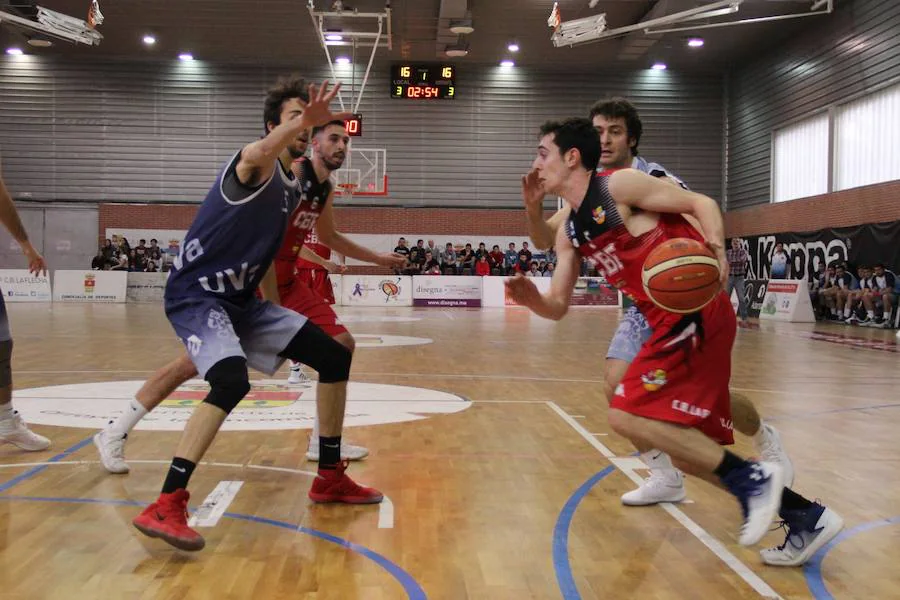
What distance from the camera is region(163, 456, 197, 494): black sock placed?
11.0 ft

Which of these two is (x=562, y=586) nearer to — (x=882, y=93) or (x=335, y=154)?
(x=335, y=154)

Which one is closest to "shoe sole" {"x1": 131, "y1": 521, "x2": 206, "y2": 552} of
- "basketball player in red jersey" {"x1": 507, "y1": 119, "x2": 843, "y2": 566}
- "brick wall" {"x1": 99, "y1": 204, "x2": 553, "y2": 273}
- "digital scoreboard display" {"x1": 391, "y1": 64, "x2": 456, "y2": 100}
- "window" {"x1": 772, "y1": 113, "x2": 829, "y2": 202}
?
"basketball player in red jersey" {"x1": 507, "y1": 119, "x2": 843, "y2": 566}

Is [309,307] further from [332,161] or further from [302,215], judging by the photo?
[332,161]

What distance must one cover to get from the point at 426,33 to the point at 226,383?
2388cm

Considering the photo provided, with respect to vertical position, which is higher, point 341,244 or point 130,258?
point 130,258

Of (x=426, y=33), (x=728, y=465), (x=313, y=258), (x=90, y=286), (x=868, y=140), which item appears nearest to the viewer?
(x=728, y=465)

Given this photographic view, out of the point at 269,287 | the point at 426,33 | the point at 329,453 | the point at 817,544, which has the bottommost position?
the point at 817,544

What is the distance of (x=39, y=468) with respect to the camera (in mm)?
4613

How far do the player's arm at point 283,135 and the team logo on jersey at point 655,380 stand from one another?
1633 millimetres

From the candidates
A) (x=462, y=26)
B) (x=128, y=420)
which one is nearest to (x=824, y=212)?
(x=462, y=26)

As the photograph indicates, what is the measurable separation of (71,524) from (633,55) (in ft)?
84.8

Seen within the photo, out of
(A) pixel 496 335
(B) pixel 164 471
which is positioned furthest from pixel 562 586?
(A) pixel 496 335

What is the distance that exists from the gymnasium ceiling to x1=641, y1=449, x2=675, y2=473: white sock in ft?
64.3

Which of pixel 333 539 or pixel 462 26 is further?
pixel 462 26
